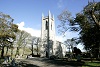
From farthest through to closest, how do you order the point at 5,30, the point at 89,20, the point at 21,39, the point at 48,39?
the point at 48,39 → the point at 21,39 → the point at 5,30 → the point at 89,20

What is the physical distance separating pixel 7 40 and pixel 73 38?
2110cm

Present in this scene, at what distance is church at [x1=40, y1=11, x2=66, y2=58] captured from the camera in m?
69.2

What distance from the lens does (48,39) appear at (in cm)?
7100

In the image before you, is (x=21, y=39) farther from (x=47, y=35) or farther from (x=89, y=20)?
(x=89, y=20)

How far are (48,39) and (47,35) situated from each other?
208cm

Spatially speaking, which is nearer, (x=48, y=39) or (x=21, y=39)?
(x=21, y=39)

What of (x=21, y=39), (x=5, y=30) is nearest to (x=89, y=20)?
(x=5, y=30)

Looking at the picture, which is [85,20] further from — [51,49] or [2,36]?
[51,49]

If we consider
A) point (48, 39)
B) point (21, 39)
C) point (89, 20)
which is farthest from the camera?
point (48, 39)

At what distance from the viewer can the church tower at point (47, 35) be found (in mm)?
69188

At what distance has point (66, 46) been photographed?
83188 millimetres

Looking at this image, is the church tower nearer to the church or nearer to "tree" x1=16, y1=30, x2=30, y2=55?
the church

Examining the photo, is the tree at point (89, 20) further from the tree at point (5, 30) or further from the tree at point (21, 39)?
the tree at point (21, 39)

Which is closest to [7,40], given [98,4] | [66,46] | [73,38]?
[73,38]
